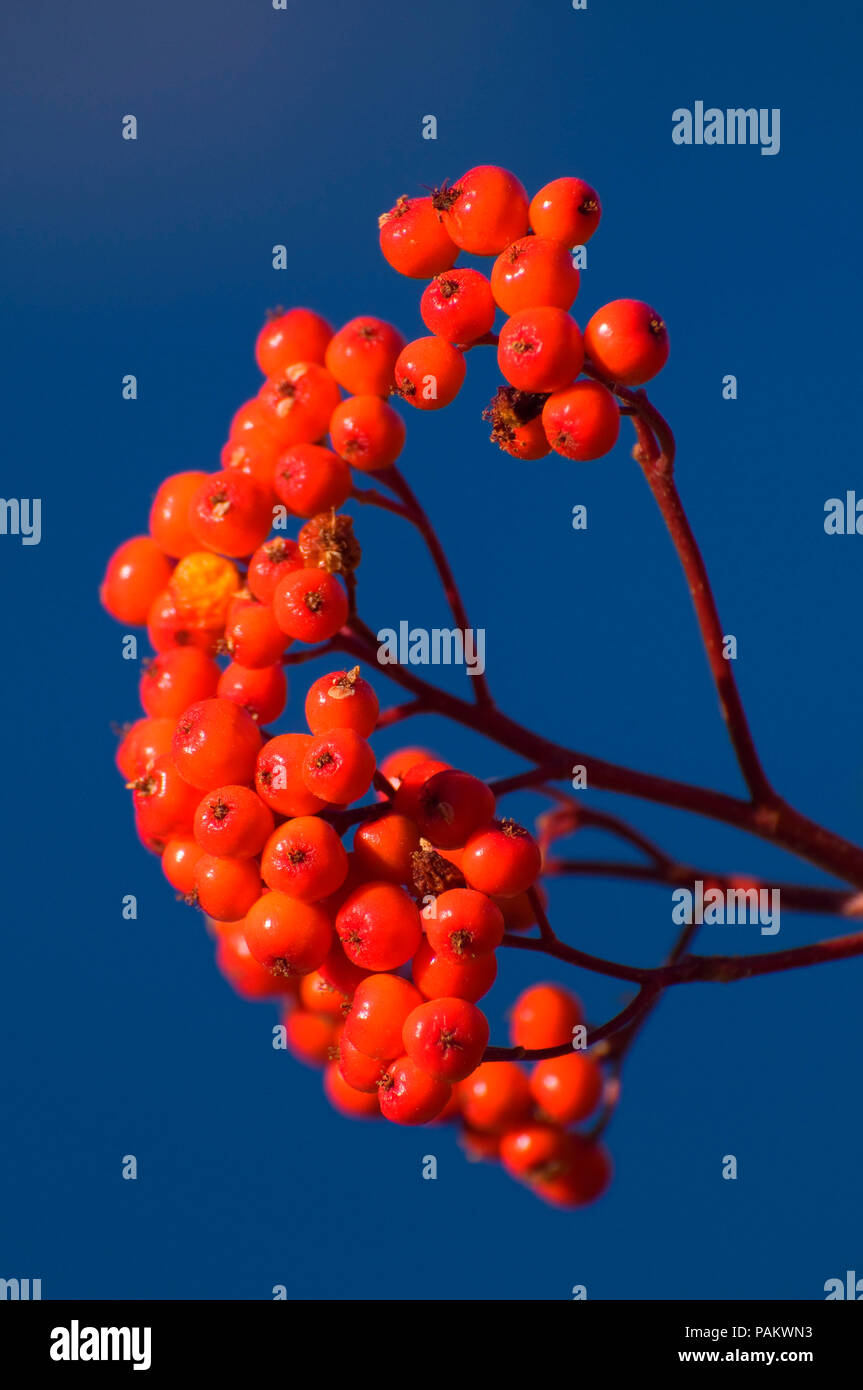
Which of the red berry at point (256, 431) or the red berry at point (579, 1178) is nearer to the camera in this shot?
the red berry at point (256, 431)

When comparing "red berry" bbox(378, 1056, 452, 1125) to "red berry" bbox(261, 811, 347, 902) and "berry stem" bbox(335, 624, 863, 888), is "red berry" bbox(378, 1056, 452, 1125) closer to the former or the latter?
"red berry" bbox(261, 811, 347, 902)

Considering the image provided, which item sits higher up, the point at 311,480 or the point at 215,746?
the point at 311,480

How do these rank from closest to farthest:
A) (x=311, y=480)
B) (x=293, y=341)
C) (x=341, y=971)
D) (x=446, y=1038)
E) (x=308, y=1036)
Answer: (x=446, y=1038), (x=341, y=971), (x=311, y=480), (x=293, y=341), (x=308, y=1036)

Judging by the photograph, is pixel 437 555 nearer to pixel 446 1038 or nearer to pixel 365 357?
pixel 365 357

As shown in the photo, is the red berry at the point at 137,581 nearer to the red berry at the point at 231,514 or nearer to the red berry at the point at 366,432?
the red berry at the point at 231,514

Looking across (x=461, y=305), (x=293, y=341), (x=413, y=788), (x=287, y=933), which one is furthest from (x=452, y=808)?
(x=293, y=341)

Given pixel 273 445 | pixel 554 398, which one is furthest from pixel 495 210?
pixel 273 445

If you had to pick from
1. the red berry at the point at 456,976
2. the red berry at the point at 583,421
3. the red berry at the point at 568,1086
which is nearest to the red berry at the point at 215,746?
the red berry at the point at 456,976

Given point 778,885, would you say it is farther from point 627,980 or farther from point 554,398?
point 554,398
